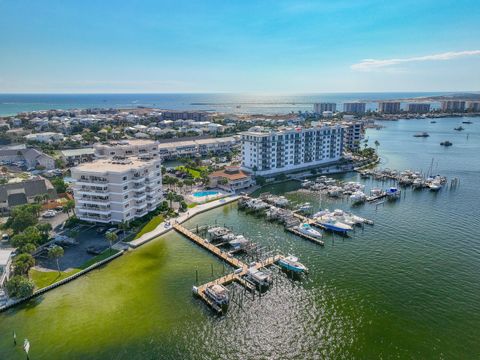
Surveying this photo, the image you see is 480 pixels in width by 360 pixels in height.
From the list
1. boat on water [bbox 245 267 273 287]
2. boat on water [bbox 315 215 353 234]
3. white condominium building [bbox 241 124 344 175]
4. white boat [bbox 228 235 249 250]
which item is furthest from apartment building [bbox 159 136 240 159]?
→ boat on water [bbox 245 267 273 287]

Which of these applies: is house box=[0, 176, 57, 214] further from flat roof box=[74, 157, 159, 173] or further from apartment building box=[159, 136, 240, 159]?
apartment building box=[159, 136, 240, 159]

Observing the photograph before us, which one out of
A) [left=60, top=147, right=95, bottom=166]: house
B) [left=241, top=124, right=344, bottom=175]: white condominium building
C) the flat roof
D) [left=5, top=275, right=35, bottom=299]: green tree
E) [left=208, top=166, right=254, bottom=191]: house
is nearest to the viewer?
[left=5, top=275, right=35, bottom=299]: green tree

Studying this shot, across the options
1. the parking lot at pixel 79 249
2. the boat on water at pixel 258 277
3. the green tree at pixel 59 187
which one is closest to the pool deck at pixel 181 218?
the parking lot at pixel 79 249

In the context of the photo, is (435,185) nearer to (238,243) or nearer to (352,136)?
(352,136)

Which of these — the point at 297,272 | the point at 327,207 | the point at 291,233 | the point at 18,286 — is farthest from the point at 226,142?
the point at 18,286

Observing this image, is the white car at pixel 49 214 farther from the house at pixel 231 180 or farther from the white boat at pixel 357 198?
the white boat at pixel 357 198

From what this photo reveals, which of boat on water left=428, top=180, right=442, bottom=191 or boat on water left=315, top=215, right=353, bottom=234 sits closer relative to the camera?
boat on water left=315, top=215, right=353, bottom=234
